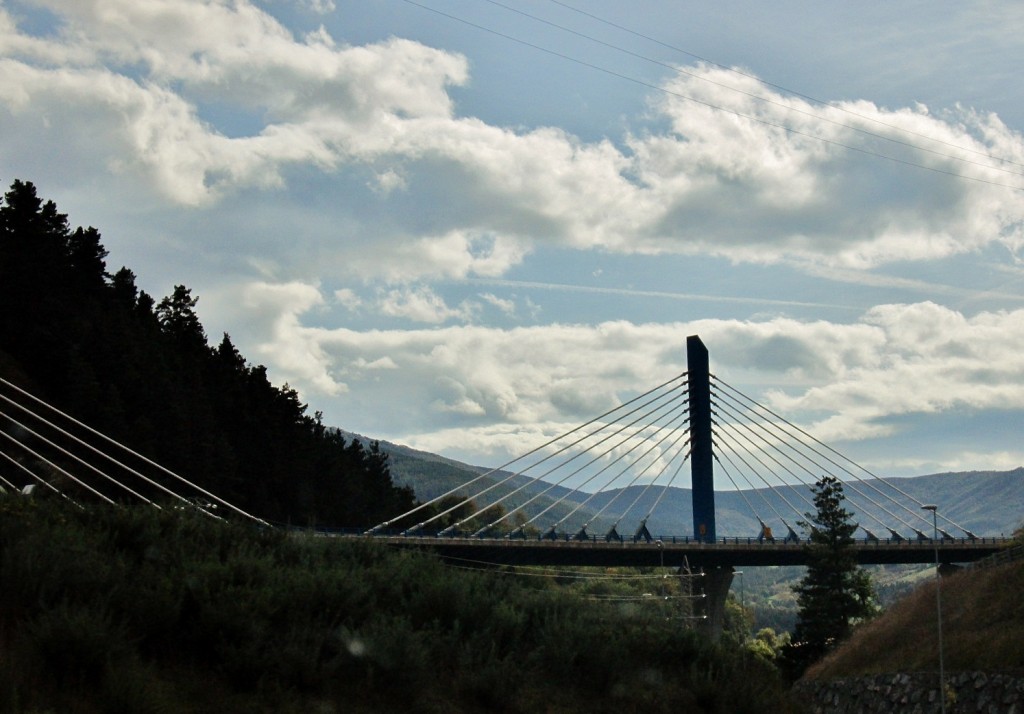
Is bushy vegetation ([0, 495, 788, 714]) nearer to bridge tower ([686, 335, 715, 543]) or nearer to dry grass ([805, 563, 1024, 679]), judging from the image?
dry grass ([805, 563, 1024, 679])

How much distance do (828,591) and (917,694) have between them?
3501cm

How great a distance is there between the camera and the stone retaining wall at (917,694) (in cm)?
4947

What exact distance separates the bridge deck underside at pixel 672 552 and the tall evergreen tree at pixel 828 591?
1345cm

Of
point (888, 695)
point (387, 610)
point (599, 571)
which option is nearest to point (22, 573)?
point (387, 610)

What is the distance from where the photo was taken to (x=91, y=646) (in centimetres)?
1670

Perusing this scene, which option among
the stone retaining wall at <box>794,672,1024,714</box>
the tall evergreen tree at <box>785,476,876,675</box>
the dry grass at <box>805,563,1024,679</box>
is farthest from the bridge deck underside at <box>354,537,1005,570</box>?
the stone retaining wall at <box>794,672,1024,714</box>

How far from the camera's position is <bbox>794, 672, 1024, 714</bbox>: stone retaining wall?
49.5 metres

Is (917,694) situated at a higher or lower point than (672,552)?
lower

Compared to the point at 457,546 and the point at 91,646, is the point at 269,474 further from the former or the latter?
the point at 91,646

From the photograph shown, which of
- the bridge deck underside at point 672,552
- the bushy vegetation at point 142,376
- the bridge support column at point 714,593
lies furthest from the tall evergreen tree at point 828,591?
→ the bushy vegetation at point 142,376

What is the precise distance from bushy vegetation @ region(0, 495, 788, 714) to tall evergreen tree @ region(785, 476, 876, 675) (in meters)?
63.1

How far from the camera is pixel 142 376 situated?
9456cm

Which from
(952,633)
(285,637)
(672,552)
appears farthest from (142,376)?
(285,637)

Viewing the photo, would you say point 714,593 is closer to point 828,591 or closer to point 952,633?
point 828,591
